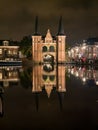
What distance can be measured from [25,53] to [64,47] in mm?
15030

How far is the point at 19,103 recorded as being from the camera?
1609cm

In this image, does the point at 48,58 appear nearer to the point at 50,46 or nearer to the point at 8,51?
the point at 50,46

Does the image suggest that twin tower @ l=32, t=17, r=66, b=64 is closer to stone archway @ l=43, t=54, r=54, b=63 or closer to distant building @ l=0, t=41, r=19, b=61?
stone archway @ l=43, t=54, r=54, b=63

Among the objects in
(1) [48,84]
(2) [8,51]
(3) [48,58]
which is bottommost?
(1) [48,84]

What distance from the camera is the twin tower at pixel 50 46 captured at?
121625mm

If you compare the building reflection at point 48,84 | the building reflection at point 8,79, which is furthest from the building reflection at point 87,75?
the building reflection at point 8,79

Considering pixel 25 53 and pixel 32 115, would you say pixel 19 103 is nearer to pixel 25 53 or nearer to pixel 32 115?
pixel 32 115

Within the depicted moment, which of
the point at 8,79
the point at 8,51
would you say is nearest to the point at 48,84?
the point at 8,79

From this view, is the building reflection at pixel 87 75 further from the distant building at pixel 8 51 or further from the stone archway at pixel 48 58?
the distant building at pixel 8 51

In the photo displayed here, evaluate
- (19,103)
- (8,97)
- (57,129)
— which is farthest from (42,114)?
(8,97)

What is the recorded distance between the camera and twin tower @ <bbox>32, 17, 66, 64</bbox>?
121625 millimetres

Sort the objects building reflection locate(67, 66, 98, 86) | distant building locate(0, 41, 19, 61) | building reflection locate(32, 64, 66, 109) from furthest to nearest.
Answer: distant building locate(0, 41, 19, 61) → building reflection locate(67, 66, 98, 86) → building reflection locate(32, 64, 66, 109)

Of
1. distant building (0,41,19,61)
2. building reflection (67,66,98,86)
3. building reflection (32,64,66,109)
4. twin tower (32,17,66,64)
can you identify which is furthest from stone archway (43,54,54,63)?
building reflection (32,64,66,109)

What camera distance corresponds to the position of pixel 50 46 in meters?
126
